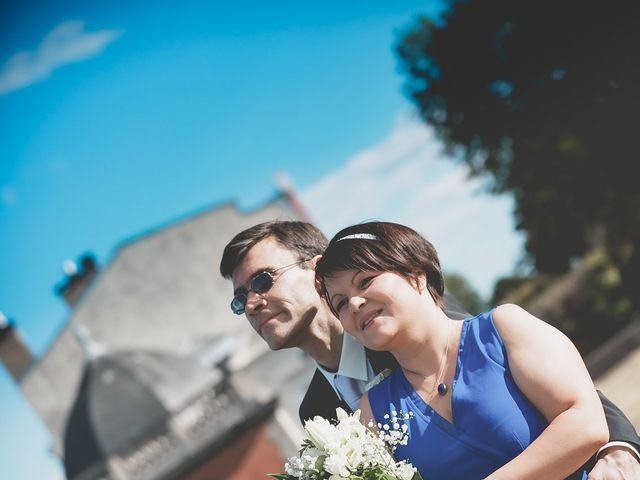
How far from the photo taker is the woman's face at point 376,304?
A: 2.64m

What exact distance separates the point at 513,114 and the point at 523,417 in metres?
18.3

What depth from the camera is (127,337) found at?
2973 cm

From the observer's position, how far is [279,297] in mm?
3309

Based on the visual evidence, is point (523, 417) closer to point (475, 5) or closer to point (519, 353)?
point (519, 353)

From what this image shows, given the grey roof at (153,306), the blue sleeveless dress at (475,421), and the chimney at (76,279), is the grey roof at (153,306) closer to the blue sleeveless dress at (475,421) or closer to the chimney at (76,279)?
the chimney at (76,279)

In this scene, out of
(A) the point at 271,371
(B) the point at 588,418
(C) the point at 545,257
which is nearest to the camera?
(B) the point at 588,418

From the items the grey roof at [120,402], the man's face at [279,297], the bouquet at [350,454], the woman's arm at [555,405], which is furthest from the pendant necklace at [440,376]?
the grey roof at [120,402]

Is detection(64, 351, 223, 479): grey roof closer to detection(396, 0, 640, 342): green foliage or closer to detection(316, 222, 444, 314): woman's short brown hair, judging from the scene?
detection(396, 0, 640, 342): green foliage

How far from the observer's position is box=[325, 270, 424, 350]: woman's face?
2645 millimetres

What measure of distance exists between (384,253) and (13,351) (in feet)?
118

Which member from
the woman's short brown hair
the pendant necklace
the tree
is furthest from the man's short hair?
the tree

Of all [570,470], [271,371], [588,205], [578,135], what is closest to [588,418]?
[570,470]

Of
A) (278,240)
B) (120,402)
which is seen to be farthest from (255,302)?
(120,402)

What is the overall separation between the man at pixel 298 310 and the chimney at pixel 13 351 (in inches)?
1345
